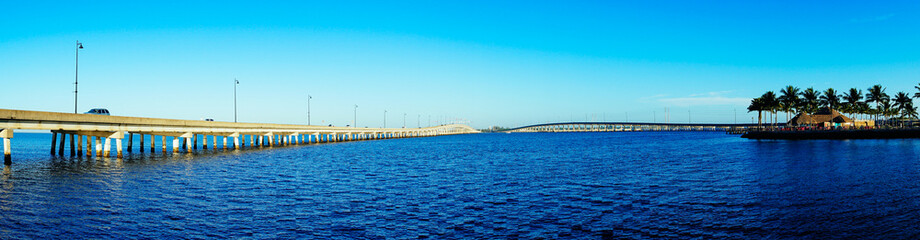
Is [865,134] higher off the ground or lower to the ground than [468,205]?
higher

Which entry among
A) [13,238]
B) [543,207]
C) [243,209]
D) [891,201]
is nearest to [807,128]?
[891,201]

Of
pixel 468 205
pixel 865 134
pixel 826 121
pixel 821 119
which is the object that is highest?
pixel 821 119

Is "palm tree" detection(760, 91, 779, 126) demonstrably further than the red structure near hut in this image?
Yes

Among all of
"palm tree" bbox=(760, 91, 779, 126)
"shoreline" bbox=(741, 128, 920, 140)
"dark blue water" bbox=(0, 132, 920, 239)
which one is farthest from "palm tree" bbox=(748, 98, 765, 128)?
"dark blue water" bbox=(0, 132, 920, 239)

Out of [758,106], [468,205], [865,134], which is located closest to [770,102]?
[758,106]

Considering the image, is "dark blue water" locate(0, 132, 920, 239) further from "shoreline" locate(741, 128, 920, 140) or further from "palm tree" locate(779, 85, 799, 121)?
"palm tree" locate(779, 85, 799, 121)

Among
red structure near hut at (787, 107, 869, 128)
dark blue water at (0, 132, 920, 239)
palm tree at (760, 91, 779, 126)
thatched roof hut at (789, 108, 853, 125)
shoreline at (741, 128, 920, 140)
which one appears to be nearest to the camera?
dark blue water at (0, 132, 920, 239)

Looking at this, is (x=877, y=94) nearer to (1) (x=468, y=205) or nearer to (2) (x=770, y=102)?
(2) (x=770, y=102)

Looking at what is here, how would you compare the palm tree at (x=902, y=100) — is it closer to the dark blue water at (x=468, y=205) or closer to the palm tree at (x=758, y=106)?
the palm tree at (x=758, y=106)

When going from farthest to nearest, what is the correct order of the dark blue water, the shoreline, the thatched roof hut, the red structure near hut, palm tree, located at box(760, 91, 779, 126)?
palm tree, located at box(760, 91, 779, 126)
the thatched roof hut
the red structure near hut
the shoreline
the dark blue water

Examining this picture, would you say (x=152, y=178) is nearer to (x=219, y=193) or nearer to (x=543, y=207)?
(x=219, y=193)

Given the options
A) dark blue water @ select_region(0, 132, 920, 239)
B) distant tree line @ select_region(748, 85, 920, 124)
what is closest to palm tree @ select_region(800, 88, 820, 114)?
distant tree line @ select_region(748, 85, 920, 124)

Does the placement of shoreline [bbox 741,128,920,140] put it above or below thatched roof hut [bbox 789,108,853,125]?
below

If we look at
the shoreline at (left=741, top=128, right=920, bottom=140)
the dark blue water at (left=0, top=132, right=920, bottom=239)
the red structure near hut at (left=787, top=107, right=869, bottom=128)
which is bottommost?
the dark blue water at (left=0, top=132, right=920, bottom=239)
